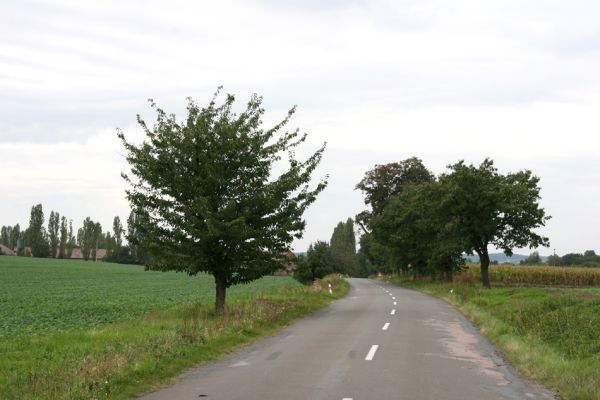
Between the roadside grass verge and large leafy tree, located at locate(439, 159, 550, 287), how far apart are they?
39.4ft

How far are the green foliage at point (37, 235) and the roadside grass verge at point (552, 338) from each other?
4670 inches

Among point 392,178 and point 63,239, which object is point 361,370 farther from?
point 63,239

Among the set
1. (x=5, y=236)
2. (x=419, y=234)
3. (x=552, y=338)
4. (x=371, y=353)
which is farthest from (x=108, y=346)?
(x=5, y=236)

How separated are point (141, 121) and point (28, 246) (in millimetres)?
118925

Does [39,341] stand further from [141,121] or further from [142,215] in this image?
[141,121]

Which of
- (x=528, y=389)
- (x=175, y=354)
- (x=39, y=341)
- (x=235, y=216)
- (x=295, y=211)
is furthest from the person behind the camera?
(x=295, y=211)

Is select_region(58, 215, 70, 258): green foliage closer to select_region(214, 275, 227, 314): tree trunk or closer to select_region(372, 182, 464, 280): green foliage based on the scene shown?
select_region(372, 182, 464, 280): green foliage

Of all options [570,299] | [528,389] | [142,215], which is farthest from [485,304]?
[528,389]

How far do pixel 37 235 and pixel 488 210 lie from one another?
114 meters

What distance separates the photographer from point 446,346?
47.9 ft

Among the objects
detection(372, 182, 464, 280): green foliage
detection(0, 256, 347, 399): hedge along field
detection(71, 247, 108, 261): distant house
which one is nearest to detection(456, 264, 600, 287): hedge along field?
detection(372, 182, 464, 280): green foliage

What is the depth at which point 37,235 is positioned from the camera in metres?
127

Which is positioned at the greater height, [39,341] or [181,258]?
[181,258]

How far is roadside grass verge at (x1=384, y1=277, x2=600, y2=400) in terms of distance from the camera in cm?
976
